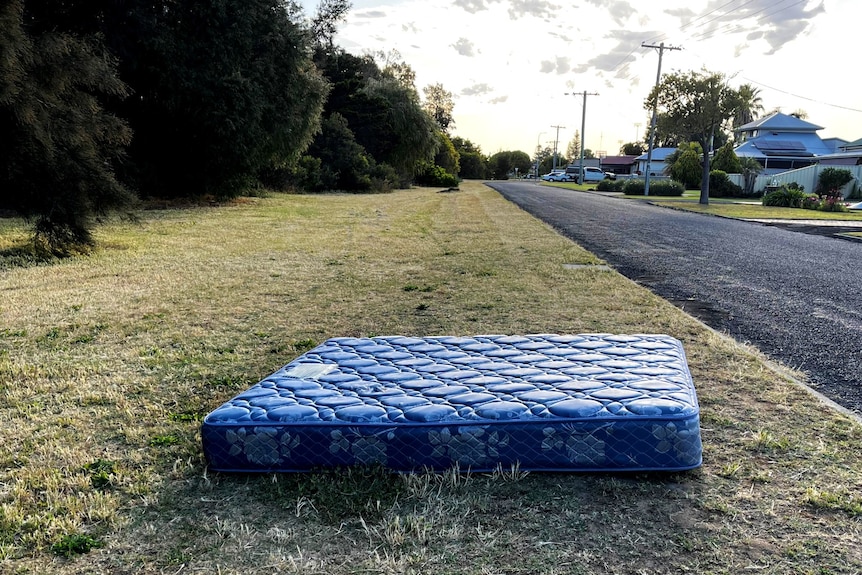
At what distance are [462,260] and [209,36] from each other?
42.0ft

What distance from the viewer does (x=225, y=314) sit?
6.11 metres

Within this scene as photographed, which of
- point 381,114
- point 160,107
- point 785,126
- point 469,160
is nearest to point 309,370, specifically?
point 160,107

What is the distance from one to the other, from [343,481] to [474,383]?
0.84 meters

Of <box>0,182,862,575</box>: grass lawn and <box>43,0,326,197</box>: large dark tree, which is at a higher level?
<box>43,0,326,197</box>: large dark tree

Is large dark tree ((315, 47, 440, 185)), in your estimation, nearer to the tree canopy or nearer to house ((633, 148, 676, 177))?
the tree canopy

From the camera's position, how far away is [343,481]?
2.75 m

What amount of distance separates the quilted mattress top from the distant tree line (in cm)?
699

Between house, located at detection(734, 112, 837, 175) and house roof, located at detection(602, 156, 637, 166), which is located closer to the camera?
house, located at detection(734, 112, 837, 175)

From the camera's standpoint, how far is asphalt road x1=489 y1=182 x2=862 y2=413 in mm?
4910

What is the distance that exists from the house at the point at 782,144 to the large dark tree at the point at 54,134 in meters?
61.3

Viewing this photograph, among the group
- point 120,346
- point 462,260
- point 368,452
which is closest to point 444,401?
point 368,452

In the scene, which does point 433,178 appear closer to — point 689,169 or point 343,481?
point 689,169

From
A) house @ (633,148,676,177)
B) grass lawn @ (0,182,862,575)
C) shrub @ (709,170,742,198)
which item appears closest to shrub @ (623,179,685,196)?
shrub @ (709,170,742,198)

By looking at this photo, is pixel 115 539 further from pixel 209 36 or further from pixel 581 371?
pixel 209 36
